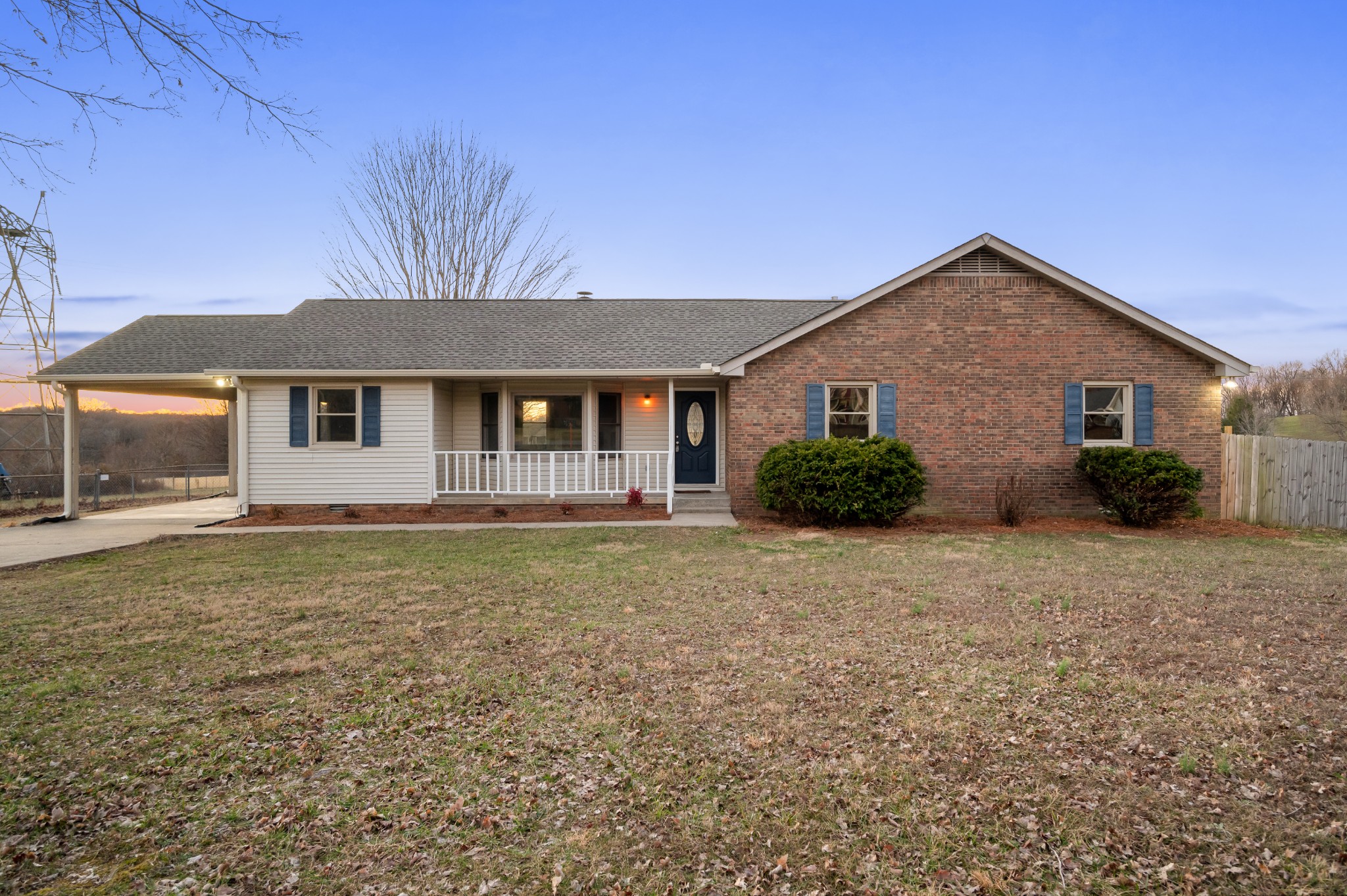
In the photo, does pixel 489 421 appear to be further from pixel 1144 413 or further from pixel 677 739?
pixel 1144 413

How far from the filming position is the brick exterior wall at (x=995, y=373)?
43.5 feet

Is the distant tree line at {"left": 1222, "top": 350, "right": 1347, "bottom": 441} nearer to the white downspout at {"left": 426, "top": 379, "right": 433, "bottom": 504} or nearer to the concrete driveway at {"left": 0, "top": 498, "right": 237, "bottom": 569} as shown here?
the white downspout at {"left": 426, "top": 379, "right": 433, "bottom": 504}

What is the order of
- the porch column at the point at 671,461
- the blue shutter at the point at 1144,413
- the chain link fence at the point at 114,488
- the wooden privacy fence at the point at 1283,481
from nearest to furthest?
the wooden privacy fence at the point at 1283,481 → the blue shutter at the point at 1144,413 → the porch column at the point at 671,461 → the chain link fence at the point at 114,488

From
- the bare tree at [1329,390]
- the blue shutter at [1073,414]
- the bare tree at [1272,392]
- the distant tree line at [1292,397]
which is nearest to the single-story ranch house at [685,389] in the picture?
the blue shutter at [1073,414]

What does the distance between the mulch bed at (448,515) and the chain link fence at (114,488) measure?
606 cm

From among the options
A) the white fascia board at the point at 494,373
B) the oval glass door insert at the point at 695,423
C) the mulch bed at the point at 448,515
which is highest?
the white fascia board at the point at 494,373

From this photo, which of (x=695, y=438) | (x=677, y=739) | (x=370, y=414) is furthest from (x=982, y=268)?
(x=370, y=414)

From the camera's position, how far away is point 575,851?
282cm

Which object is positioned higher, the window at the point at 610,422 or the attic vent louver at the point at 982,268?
the attic vent louver at the point at 982,268

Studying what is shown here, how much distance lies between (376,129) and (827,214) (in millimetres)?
17559

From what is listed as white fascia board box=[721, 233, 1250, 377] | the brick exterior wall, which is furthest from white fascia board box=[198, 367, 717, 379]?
the brick exterior wall

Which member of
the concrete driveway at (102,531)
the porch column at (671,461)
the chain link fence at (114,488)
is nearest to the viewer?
the concrete driveway at (102,531)

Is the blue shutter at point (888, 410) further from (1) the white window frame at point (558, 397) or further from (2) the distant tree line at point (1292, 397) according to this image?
(2) the distant tree line at point (1292, 397)

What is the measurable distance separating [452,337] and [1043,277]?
12.4m
